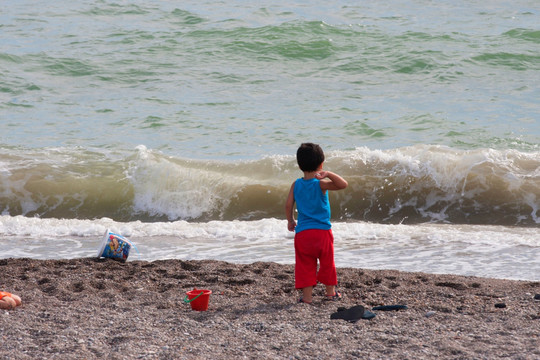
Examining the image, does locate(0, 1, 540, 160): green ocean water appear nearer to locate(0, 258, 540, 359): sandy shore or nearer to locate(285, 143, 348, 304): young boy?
locate(0, 258, 540, 359): sandy shore

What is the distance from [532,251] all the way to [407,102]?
295 inches

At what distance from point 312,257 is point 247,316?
0.74 m

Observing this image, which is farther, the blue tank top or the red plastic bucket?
the blue tank top

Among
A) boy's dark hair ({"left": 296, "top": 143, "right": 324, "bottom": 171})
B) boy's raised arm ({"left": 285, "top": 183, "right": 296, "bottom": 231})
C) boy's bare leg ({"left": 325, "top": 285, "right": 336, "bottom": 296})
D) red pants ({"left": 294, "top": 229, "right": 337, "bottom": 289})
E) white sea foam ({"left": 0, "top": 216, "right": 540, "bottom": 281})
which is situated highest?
boy's dark hair ({"left": 296, "top": 143, "right": 324, "bottom": 171})

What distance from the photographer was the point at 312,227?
4.77m

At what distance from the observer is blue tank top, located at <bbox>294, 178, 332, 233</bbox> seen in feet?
15.6

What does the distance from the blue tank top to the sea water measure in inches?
66.7

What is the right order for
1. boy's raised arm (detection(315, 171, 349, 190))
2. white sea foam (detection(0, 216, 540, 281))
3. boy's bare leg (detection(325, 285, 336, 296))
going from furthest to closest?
white sea foam (detection(0, 216, 540, 281)) → boy's bare leg (detection(325, 285, 336, 296)) → boy's raised arm (detection(315, 171, 349, 190))

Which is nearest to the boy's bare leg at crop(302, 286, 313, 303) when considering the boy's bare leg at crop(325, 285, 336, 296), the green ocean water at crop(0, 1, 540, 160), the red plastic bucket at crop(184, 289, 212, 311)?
the boy's bare leg at crop(325, 285, 336, 296)


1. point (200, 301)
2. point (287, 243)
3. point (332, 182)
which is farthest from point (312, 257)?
point (287, 243)

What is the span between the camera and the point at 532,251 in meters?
6.67

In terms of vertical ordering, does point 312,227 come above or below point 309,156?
below

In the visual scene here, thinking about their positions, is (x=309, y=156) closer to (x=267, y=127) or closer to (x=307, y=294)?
(x=307, y=294)

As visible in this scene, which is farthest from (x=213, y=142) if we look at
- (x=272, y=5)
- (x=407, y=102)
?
(x=272, y=5)
